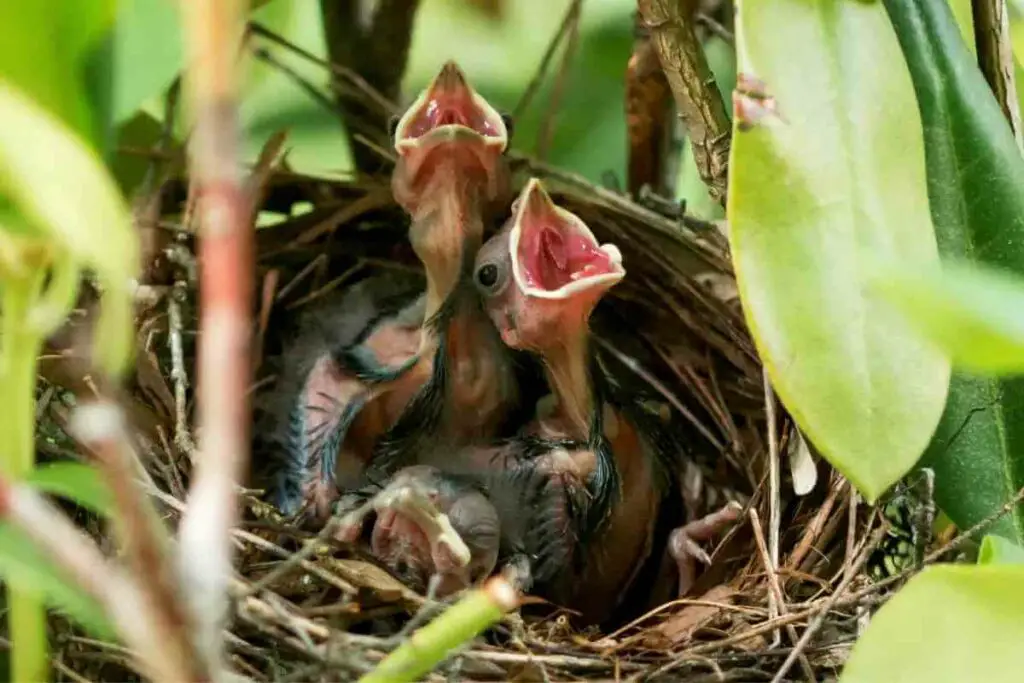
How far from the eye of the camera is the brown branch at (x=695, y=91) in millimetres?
834

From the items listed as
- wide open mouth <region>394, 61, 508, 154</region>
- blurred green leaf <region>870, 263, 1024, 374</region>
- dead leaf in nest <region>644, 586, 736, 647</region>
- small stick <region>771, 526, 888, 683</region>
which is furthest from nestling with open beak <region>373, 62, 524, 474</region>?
blurred green leaf <region>870, 263, 1024, 374</region>

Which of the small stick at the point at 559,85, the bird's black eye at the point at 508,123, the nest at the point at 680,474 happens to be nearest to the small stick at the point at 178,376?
the nest at the point at 680,474

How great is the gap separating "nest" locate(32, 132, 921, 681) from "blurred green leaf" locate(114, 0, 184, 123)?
0.23 m

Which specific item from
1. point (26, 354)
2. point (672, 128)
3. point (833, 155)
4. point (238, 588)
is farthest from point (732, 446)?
point (26, 354)

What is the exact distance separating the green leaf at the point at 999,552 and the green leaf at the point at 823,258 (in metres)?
0.06

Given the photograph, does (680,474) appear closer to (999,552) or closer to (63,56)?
(999,552)

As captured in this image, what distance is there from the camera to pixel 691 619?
0.98 metres

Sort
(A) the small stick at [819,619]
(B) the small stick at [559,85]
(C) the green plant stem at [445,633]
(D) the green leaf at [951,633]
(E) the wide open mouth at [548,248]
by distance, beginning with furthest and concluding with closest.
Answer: (B) the small stick at [559,85] < (E) the wide open mouth at [548,248] < (A) the small stick at [819,619] < (D) the green leaf at [951,633] < (C) the green plant stem at [445,633]

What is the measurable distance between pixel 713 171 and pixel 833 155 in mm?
214

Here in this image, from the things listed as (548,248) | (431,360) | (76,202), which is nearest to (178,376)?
(431,360)

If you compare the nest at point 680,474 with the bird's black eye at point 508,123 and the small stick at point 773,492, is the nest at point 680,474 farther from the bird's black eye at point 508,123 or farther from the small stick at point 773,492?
the bird's black eye at point 508,123

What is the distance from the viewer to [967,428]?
76 centimetres

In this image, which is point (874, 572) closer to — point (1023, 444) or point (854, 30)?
point (1023, 444)

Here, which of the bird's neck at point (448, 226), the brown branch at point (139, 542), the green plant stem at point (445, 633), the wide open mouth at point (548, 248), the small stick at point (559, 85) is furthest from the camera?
the small stick at point (559, 85)
